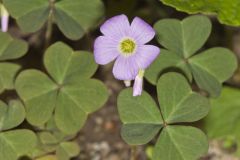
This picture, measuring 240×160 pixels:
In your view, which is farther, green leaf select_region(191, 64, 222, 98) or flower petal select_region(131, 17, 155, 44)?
green leaf select_region(191, 64, 222, 98)

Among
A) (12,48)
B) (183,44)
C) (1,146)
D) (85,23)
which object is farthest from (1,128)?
(183,44)

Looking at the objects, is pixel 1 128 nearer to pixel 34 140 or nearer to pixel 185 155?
pixel 34 140

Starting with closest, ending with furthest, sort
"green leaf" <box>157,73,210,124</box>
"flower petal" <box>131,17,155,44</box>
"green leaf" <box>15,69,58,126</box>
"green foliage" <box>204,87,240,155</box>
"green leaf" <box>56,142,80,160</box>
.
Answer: "flower petal" <box>131,17,155,44</box>, "green leaf" <box>157,73,210,124</box>, "green leaf" <box>15,69,58,126</box>, "green leaf" <box>56,142,80,160</box>, "green foliage" <box>204,87,240,155</box>

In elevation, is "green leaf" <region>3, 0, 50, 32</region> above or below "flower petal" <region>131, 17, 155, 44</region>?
below

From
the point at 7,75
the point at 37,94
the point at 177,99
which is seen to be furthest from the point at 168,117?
the point at 7,75

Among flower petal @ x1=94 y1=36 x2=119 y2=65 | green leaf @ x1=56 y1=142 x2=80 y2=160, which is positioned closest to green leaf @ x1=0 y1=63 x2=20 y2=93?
green leaf @ x1=56 y1=142 x2=80 y2=160

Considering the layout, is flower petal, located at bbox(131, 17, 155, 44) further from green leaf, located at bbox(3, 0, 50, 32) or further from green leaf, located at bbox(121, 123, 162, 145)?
green leaf, located at bbox(3, 0, 50, 32)
